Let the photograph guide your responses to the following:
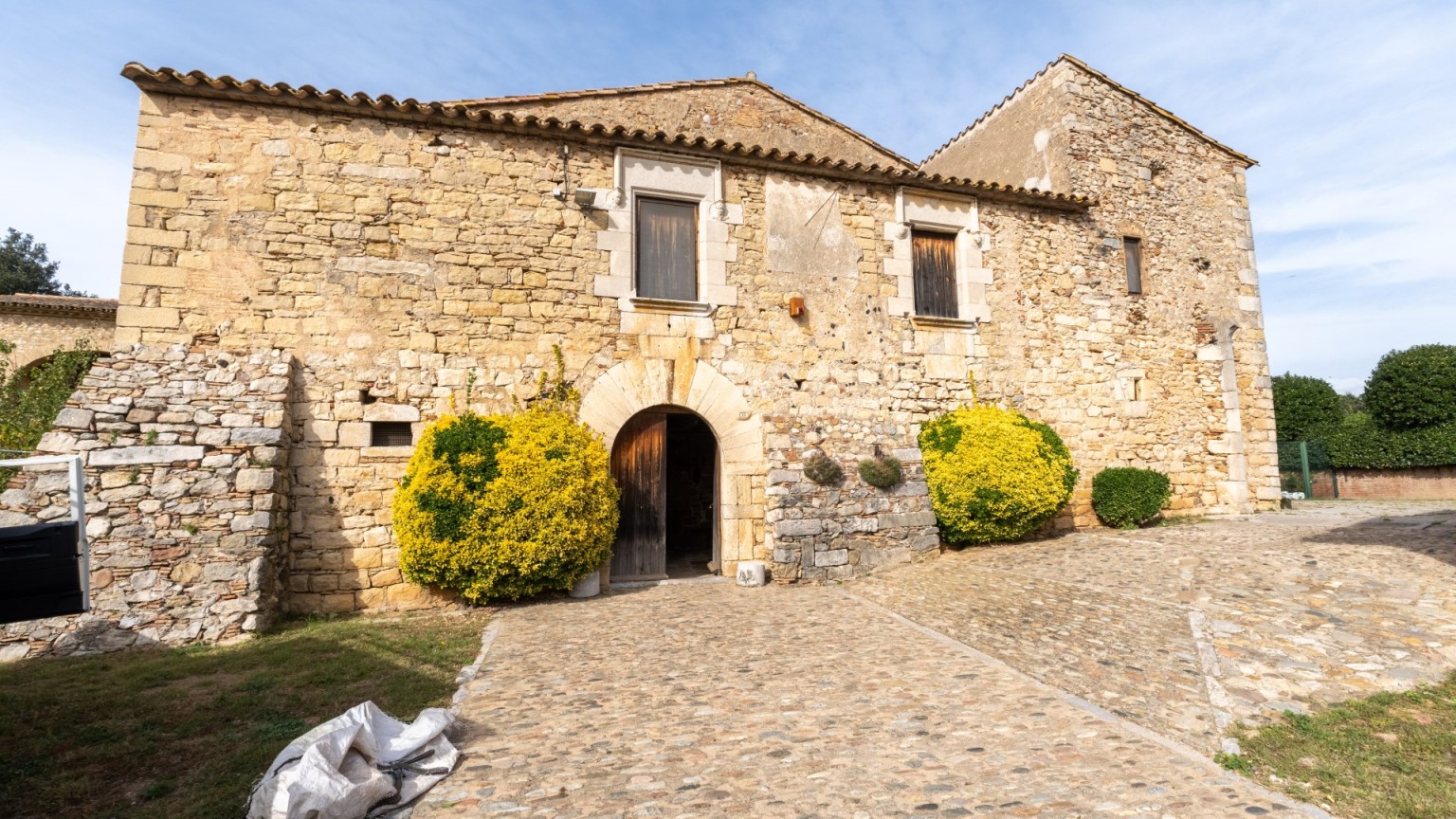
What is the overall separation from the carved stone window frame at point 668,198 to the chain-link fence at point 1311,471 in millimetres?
16498

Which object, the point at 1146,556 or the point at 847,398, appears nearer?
the point at 1146,556

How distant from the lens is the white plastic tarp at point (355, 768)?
2715 mm

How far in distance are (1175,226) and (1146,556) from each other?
694 cm

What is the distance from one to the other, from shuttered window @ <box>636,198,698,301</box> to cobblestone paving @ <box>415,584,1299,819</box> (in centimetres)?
462

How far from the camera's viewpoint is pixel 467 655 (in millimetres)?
5215

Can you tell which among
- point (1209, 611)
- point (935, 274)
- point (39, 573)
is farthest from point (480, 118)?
point (1209, 611)

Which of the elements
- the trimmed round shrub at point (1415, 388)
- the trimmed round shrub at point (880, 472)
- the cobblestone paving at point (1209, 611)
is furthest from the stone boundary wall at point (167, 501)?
the trimmed round shrub at point (1415, 388)

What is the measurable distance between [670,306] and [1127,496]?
7360mm

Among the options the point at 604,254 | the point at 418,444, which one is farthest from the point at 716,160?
the point at 418,444

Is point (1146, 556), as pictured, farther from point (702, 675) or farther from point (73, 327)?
point (73, 327)

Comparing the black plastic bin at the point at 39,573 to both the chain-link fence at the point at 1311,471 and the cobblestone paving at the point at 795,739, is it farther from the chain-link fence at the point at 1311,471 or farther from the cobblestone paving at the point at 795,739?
the chain-link fence at the point at 1311,471

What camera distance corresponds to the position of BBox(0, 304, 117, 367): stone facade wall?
13.7m

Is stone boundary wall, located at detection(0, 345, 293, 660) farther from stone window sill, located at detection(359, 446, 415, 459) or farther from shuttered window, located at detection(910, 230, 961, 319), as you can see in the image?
shuttered window, located at detection(910, 230, 961, 319)

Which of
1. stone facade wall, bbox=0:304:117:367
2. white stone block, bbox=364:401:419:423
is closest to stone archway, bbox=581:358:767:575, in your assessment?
white stone block, bbox=364:401:419:423
